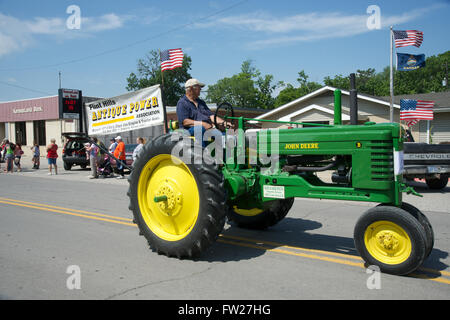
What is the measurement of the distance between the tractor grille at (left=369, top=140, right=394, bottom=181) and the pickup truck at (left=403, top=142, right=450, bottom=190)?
20.1ft

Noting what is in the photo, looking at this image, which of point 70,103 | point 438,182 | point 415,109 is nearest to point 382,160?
point 438,182

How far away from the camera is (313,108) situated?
20969 mm

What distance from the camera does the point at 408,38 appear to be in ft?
54.1

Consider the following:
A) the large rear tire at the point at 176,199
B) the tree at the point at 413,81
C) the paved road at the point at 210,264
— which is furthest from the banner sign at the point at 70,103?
the tree at the point at 413,81

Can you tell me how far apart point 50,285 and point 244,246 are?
239cm

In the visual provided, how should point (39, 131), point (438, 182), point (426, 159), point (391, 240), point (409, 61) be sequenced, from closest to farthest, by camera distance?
point (391, 240)
point (426, 159)
point (438, 182)
point (409, 61)
point (39, 131)

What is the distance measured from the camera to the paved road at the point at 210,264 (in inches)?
144

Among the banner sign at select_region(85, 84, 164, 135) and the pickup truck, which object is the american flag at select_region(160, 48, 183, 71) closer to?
the banner sign at select_region(85, 84, 164, 135)

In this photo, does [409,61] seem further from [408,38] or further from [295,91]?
[295,91]

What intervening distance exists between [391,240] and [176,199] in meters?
2.41

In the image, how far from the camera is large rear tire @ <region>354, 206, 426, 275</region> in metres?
3.77

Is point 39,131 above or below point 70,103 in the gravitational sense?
below
